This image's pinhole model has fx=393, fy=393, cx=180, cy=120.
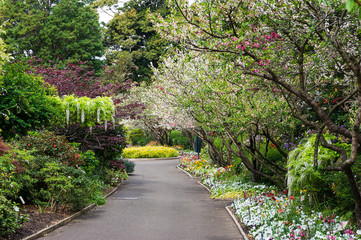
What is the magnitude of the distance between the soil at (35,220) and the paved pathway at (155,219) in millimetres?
342

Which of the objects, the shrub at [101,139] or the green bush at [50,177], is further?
the shrub at [101,139]

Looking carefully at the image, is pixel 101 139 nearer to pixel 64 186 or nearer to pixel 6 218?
pixel 64 186

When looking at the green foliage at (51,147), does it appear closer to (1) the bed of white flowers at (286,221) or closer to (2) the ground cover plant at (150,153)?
(1) the bed of white flowers at (286,221)

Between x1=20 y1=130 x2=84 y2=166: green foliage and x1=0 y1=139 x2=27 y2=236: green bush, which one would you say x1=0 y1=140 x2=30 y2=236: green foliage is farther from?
x1=20 y1=130 x2=84 y2=166: green foliage

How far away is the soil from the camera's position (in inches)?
303

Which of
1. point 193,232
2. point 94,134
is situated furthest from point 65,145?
point 193,232

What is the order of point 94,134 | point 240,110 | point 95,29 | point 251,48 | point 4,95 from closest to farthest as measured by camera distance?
point 251,48, point 240,110, point 4,95, point 94,134, point 95,29

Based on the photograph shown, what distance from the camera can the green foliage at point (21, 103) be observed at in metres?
11.5

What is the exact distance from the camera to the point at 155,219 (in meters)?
10.1

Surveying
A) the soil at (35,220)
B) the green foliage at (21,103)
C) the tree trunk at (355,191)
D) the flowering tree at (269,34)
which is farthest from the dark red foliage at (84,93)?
the tree trunk at (355,191)

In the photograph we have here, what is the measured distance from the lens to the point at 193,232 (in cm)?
867

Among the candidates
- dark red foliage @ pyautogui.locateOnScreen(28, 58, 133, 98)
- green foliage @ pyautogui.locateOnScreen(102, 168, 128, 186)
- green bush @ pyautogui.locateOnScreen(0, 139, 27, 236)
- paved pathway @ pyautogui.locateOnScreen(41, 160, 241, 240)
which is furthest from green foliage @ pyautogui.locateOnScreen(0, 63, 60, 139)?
green foliage @ pyautogui.locateOnScreen(102, 168, 128, 186)

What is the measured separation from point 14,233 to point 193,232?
3674mm

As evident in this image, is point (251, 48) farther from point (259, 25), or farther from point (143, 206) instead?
point (143, 206)
